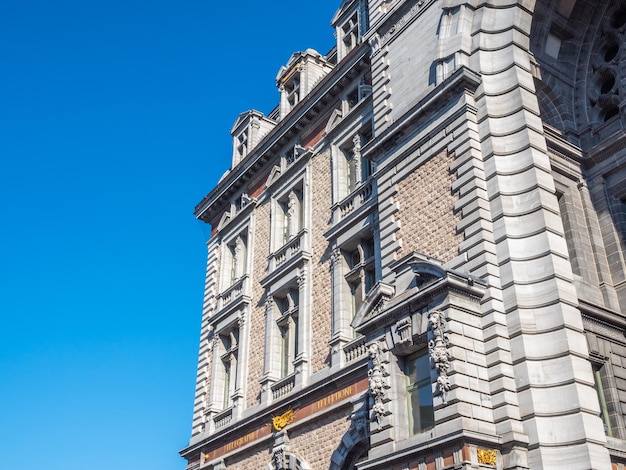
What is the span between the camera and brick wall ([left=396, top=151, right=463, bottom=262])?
59.5 feet

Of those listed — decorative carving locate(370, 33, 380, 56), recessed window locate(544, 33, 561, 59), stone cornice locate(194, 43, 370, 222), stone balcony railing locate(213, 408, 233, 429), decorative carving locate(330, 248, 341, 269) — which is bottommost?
stone balcony railing locate(213, 408, 233, 429)

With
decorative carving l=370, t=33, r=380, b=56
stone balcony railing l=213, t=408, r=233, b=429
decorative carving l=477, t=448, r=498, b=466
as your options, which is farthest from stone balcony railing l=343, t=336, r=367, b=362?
decorative carving l=370, t=33, r=380, b=56

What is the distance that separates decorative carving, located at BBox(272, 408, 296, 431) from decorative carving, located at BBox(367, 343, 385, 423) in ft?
22.7

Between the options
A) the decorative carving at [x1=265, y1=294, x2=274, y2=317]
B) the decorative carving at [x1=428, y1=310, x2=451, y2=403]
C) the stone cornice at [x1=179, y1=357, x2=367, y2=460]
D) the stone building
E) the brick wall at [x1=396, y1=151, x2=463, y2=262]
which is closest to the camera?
the decorative carving at [x1=428, y1=310, x2=451, y2=403]

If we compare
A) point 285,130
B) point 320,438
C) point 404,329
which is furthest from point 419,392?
point 285,130

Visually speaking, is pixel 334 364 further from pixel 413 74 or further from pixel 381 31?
pixel 381 31

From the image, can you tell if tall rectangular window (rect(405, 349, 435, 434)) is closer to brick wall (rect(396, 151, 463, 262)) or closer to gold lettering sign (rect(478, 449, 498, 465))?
gold lettering sign (rect(478, 449, 498, 465))

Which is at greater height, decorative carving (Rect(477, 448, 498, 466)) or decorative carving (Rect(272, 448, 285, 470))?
decorative carving (Rect(272, 448, 285, 470))

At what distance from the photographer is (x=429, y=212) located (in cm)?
1898

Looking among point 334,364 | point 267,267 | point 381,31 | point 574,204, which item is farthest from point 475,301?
point 267,267

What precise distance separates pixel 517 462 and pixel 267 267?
52.4 feet

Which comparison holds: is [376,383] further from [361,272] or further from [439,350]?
[361,272]

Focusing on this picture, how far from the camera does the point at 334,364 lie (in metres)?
22.5

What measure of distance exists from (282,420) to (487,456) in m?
10.5
